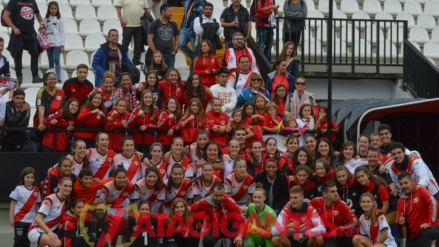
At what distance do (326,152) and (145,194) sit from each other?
2.41 m

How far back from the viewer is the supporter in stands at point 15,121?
1592cm

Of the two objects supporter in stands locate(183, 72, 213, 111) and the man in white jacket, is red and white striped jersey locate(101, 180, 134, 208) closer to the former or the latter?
supporter in stands locate(183, 72, 213, 111)

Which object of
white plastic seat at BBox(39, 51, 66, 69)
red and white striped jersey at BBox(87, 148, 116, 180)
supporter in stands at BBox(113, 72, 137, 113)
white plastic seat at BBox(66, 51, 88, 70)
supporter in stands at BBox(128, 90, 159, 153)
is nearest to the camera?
red and white striped jersey at BBox(87, 148, 116, 180)

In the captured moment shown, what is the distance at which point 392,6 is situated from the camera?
23047 mm

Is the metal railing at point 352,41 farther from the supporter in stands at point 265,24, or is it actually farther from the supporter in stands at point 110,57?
the supporter in stands at point 110,57

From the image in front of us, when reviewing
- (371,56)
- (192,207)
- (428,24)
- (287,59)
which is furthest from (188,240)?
(428,24)

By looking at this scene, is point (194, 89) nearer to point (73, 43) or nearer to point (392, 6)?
point (73, 43)

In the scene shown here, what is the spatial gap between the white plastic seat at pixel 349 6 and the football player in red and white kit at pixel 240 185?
8.39 metres

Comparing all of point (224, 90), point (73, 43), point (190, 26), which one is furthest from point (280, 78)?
point (73, 43)

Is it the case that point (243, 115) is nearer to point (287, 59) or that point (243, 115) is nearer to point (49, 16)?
point (287, 59)

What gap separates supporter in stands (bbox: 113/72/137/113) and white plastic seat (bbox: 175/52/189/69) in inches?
116

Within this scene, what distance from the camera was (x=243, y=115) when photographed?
16094 millimetres

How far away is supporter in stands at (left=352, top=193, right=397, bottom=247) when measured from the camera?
14.5 meters

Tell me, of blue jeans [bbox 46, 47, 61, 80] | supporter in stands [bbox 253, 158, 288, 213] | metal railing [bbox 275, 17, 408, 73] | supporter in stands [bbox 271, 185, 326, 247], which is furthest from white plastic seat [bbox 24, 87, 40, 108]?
supporter in stands [bbox 271, 185, 326, 247]
